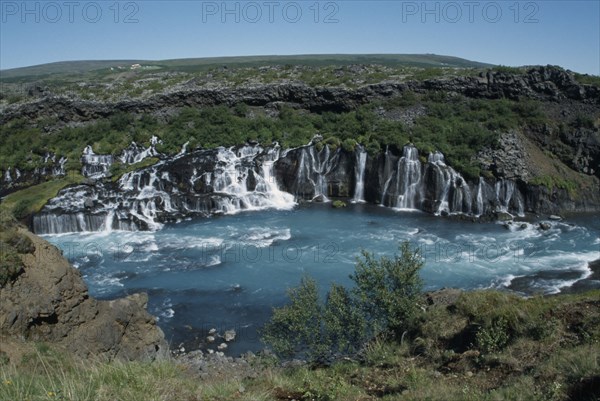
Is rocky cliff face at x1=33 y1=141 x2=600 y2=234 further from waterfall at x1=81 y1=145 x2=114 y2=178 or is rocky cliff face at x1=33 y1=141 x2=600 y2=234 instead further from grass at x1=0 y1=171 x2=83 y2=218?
waterfall at x1=81 y1=145 x2=114 y2=178

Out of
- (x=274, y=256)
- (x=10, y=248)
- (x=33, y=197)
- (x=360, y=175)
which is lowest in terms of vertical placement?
(x=274, y=256)

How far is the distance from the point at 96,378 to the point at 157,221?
31.1 m

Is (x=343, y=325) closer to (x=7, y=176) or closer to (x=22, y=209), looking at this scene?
(x=22, y=209)

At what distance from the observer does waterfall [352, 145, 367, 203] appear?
145 ft

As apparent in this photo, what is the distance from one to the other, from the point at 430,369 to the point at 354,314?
12.6 feet

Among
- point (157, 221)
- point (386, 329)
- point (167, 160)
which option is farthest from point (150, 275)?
point (167, 160)

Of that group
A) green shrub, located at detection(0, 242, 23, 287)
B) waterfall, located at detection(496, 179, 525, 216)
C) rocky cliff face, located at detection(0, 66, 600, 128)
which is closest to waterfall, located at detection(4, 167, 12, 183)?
rocky cliff face, located at detection(0, 66, 600, 128)

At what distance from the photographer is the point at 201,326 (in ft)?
77.0

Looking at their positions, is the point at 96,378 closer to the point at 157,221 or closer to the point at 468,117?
the point at 157,221

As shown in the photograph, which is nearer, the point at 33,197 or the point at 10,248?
the point at 10,248

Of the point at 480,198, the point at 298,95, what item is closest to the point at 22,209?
the point at 298,95

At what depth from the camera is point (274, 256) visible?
31625 mm

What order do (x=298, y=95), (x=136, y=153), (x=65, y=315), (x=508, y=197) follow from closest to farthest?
1. (x=65, y=315)
2. (x=508, y=197)
3. (x=136, y=153)
4. (x=298, y=95)

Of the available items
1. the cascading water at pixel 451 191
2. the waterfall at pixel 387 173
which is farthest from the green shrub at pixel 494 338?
the waterfall at pixel 387 173
